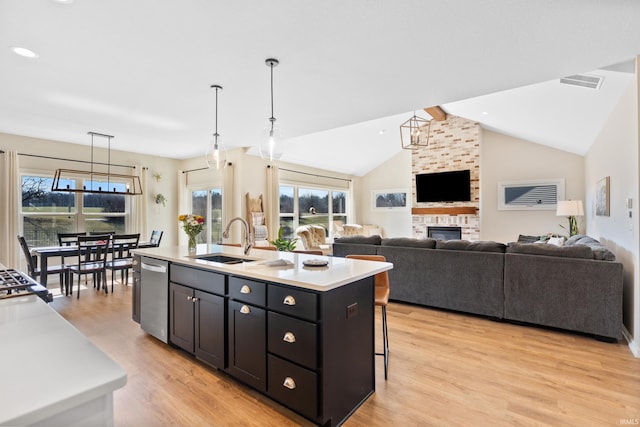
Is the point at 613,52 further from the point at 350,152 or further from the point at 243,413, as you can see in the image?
the point at 350,152

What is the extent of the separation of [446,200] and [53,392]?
825 cm

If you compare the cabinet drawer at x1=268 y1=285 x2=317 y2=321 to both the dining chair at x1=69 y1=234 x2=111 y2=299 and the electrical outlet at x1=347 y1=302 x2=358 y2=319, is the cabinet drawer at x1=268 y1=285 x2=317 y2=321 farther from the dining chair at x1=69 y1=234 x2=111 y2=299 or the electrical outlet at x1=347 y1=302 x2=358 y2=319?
the dining chair at x1=69 y1=234 x2=111 y2=299

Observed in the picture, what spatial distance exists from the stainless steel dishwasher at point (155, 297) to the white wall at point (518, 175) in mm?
7086

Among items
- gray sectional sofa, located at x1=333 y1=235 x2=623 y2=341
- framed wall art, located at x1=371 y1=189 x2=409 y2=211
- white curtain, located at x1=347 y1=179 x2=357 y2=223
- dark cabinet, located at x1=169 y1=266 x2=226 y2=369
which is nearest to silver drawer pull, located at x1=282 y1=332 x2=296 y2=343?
dark cabinet, located at x1=169 y1=266 x2=226 y2=369

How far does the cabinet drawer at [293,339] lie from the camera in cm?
175

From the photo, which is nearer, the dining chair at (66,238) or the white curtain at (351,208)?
the dining chair at (66,238)

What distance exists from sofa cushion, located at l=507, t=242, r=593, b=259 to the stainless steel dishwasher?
143 inches

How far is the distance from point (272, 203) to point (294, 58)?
4384 mm

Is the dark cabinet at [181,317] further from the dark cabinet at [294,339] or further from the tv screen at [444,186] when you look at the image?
the tv screen at [444,186]

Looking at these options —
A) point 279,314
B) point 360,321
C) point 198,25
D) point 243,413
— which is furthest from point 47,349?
point 198,25

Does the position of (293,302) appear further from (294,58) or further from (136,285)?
(136,285)

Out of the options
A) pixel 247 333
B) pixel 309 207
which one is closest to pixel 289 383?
pixel 247 333

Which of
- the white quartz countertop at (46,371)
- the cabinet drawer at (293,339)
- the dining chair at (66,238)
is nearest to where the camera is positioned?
the white quartz countertop at (46,371)

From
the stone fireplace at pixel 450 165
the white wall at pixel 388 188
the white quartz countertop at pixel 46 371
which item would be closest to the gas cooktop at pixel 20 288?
the white quartz countertop at pixel 46 371
